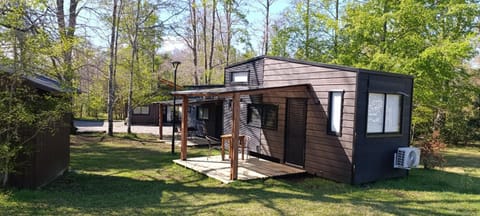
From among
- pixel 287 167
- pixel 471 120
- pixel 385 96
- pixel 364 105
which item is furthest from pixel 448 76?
pixel 471 120

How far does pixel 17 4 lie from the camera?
5152 mm

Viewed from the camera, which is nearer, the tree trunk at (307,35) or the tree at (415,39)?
the tree at (415,39)

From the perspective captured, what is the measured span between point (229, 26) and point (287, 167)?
17.2 metres

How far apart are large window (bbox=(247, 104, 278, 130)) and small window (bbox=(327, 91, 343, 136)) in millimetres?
2024

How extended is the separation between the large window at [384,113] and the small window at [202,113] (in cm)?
1043

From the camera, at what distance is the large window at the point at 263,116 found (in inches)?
380

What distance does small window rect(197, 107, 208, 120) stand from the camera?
1716cm

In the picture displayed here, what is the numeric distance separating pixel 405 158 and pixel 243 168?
3.75 metres

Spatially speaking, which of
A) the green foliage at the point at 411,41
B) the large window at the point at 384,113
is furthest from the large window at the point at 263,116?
the green foliage at the point at 411,41

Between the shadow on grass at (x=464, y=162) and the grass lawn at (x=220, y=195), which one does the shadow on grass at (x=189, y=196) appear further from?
the shadow on grass at (x=464, y=162)

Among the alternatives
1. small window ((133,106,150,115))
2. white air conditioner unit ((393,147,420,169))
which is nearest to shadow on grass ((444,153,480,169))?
white air conditioner unit ((393,147,420,169))

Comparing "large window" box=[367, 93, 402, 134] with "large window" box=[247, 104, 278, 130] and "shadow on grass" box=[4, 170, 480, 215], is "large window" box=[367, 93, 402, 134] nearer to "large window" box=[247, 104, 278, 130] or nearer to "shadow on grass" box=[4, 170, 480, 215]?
"shadow on grass" box=[4, 170, 480, 215]

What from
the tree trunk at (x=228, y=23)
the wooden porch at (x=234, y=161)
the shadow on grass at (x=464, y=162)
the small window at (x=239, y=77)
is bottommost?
the shadow on grass at (x=464, y=162)

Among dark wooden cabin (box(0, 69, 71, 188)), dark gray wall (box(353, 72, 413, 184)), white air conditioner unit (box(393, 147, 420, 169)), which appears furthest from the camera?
white air conditioner unit (box(393, 147, 420, 169))
